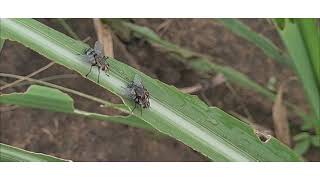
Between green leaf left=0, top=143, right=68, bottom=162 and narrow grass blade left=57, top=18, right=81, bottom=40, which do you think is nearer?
green leaf left=0, top=143, right=68, bottom=162

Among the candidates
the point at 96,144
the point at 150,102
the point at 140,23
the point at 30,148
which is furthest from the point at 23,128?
the point at 150,102

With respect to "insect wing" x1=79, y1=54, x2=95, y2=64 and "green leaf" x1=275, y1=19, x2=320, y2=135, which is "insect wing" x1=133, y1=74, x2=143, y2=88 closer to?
"insect wing" x1=79, y1=54, x2=95, y2=64

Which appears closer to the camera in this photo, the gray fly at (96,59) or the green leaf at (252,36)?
the gray fly at (96,59)

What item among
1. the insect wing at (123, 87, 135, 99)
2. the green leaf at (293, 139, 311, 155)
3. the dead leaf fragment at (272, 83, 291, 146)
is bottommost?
the insect wing at (123, 87, 135, 99)

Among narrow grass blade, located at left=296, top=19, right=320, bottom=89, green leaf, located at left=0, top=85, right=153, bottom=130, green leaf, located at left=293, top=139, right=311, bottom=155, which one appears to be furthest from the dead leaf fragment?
green leaf, located at left=0, top=85, right=153, bottom=130

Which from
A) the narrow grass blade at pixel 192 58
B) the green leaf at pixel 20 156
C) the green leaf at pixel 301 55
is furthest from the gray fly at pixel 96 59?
the narrow grass blade at pixel 192 58

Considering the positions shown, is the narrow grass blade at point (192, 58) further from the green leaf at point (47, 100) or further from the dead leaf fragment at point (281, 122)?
the green leaf at point (47, 100)

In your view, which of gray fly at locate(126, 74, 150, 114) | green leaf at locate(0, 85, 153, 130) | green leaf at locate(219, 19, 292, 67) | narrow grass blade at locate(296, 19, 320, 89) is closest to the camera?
gray fly at locate(126, 74, 150, 114)
